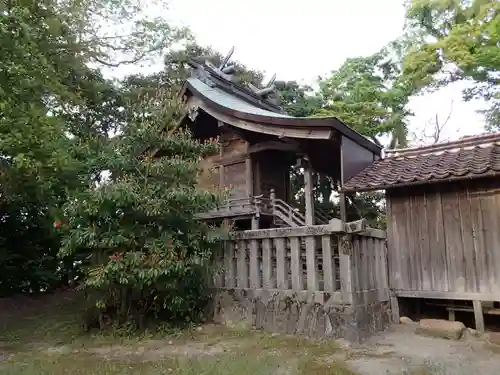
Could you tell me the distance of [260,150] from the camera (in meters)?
12.3

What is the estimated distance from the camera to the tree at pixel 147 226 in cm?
708

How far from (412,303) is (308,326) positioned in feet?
9.79

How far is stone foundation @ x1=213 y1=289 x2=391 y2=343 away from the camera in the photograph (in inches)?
261

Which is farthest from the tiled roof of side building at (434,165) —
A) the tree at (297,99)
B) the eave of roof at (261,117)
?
the tree at (297,99)

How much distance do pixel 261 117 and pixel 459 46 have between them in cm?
1084

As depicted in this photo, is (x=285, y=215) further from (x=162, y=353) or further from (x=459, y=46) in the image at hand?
(x=459, y=46)

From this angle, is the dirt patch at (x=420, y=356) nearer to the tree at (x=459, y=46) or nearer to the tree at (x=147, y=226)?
the tree at (x=147, y=226)

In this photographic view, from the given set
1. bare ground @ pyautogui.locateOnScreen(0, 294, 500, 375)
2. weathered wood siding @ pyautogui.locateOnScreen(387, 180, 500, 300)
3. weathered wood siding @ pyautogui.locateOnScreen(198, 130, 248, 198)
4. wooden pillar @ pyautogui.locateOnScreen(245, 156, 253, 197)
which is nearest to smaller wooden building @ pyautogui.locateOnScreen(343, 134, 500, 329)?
weathered wood siding @ pyautogui.locateOnScreen(387, 180, 500, 300)

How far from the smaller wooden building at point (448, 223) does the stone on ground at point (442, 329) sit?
0.52 meters

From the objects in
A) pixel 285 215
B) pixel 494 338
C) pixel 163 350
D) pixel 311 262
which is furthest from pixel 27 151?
pixel 494 338

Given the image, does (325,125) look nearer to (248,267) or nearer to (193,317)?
(248,267)

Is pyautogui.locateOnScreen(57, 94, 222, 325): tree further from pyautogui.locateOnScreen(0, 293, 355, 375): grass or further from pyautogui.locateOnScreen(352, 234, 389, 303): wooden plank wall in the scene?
pyautogui.locateOnScreen(352, 234, 389, 303): wooden plank wall

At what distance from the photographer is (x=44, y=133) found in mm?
7516

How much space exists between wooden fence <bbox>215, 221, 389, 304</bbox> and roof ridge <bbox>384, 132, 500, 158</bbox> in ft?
7.79
